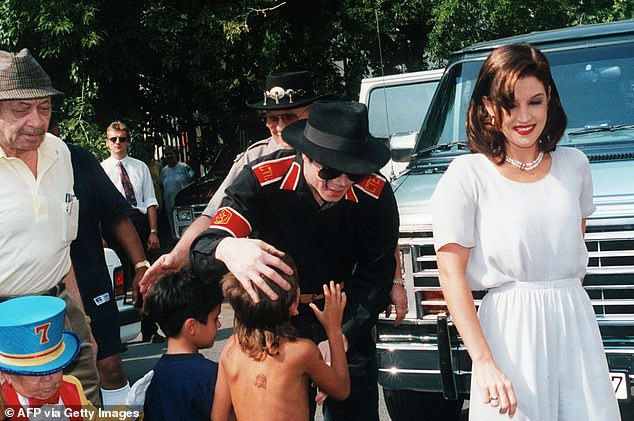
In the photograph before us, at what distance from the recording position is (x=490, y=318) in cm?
318

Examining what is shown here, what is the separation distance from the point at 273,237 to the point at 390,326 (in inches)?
60.1

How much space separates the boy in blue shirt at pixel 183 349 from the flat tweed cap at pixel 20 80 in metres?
0.99

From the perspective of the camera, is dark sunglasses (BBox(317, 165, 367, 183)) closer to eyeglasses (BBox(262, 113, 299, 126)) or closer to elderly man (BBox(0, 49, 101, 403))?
elderly man (BBox(0, 49, 101, 403))

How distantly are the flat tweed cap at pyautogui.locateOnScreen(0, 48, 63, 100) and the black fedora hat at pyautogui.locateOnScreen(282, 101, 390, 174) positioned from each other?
1146 mm

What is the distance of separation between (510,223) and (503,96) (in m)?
0.46

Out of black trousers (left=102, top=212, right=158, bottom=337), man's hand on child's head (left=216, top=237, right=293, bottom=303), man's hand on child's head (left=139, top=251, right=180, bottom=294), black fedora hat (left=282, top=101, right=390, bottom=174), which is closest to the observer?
man's hand on child's head (left=216, top=237, right=293, bottom=303)

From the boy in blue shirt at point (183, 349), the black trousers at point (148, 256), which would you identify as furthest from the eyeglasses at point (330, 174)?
the black trousers at point (148, 256)

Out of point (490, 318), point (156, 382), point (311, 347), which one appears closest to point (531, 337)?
point (490, 318)

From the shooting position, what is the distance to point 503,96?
125 inches

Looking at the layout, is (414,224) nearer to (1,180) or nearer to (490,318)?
(490,318)

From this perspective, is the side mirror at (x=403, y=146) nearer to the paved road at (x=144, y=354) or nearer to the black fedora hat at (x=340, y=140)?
the paved road at (x=144, y=354)

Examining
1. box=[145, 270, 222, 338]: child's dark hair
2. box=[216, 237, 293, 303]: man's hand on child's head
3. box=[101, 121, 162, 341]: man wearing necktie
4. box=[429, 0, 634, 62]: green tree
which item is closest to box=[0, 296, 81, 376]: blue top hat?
box=[145, 270, 222, 338]: child's dark hair

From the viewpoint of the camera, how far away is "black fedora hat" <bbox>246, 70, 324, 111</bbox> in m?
5.31

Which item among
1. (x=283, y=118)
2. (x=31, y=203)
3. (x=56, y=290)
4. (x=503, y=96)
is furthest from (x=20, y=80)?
(x=503, y=96)
